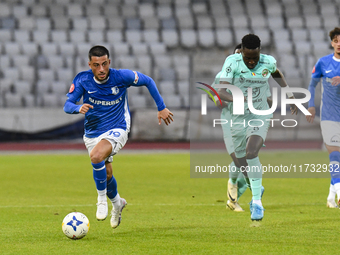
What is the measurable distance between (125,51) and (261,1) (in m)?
7.78

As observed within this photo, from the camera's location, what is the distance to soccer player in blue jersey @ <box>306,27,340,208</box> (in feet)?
25.3

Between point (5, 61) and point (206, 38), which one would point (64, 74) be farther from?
point (206, 38)

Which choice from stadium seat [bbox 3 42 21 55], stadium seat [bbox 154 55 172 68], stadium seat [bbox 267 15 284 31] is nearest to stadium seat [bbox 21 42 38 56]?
stadium seat [bbox 3 42 21 55]

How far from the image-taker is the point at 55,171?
13.2 meters

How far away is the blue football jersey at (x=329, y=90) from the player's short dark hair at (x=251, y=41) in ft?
6.50

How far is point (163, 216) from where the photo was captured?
7.23 meters

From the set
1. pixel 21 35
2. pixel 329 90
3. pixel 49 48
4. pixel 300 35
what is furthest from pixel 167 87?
pixel 329 90

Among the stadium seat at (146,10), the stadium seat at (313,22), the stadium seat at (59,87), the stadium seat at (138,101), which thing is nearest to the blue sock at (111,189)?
the stadium seat at (138,101)

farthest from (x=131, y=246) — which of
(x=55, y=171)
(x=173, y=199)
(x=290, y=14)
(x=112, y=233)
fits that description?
(x=290, y=14)

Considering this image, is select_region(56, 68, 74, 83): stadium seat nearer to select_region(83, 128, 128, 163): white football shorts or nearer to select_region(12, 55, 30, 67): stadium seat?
select_region(12, 55, 30, 67): stadium seat

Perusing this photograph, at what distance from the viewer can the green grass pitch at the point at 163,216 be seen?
17.3 feet

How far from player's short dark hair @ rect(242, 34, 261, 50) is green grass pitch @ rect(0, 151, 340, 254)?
1.94 m

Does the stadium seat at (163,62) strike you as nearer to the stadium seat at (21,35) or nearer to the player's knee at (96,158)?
the stadium seat at (21,35)

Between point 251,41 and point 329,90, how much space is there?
2.17m
